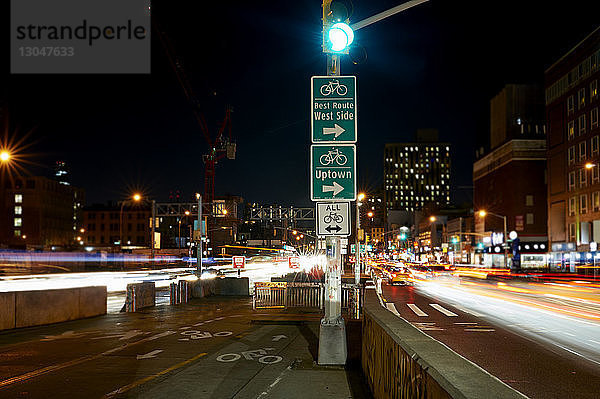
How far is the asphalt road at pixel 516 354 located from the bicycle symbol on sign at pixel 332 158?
16.4 feet

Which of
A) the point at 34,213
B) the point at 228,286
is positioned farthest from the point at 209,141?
the point at 228,286

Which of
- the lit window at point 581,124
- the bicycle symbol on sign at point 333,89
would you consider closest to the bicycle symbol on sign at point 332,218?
the bicycle symbol on sign at point 333,89

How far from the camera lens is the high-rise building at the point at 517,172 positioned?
101m

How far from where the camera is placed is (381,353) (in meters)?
7.61

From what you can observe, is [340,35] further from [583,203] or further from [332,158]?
[583,203]

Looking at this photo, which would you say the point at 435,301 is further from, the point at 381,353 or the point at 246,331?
the point at 381,353

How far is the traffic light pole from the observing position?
35.0 feet

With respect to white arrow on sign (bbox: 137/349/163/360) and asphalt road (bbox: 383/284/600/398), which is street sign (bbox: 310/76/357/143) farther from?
white arrow on sign (bbox: 137/349/163/360)

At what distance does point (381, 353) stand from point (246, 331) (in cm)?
987

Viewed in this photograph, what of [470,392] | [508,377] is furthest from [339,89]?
[470,392]

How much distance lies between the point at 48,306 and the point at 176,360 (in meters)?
8.50

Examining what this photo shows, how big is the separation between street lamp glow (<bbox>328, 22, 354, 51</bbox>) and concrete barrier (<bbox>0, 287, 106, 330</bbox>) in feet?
40.4

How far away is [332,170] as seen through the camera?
10859 millimetres

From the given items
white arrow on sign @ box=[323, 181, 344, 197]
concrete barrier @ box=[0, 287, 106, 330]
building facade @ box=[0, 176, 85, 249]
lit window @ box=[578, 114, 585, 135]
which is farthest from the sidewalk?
building facade @ box=[0, 176, 85, 249]
